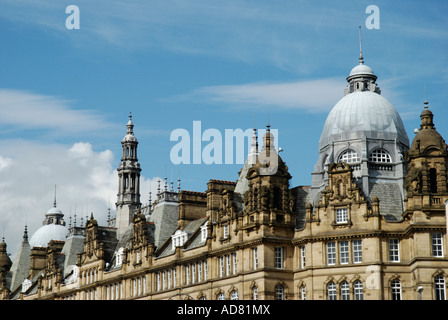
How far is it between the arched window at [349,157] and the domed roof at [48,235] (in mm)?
88367

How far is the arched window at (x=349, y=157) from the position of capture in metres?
91.2

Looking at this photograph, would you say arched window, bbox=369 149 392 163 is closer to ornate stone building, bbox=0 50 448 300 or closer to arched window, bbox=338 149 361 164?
ornate stone building, bbox=0 50 448 300

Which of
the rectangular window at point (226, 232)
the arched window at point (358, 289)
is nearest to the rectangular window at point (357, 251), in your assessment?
the arched window at point (358, 289)

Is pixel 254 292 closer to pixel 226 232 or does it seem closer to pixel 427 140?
pixel 226 232

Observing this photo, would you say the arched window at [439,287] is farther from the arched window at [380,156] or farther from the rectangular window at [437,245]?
the arched window at [380,156]

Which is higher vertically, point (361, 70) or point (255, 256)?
point (361, 70)

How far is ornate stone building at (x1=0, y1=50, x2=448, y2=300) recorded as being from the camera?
82.6 m

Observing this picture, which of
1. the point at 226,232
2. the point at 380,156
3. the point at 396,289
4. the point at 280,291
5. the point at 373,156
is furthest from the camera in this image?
the point at 226,232

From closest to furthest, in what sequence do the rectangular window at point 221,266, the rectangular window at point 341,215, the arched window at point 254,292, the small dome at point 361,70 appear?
1. the rectangular window at point 341,215
2. the arched window at point 254,292
3. the rectangular window at point 221,266
4. the small dome at point 361,70

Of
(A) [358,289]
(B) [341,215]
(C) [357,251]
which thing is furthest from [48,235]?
(A) [358,289]

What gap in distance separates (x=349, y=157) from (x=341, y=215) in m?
8.71

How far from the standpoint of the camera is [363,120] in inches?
3632

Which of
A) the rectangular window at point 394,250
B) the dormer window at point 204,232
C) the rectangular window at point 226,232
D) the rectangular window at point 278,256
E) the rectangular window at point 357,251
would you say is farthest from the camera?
the dormer window at point 204,232
